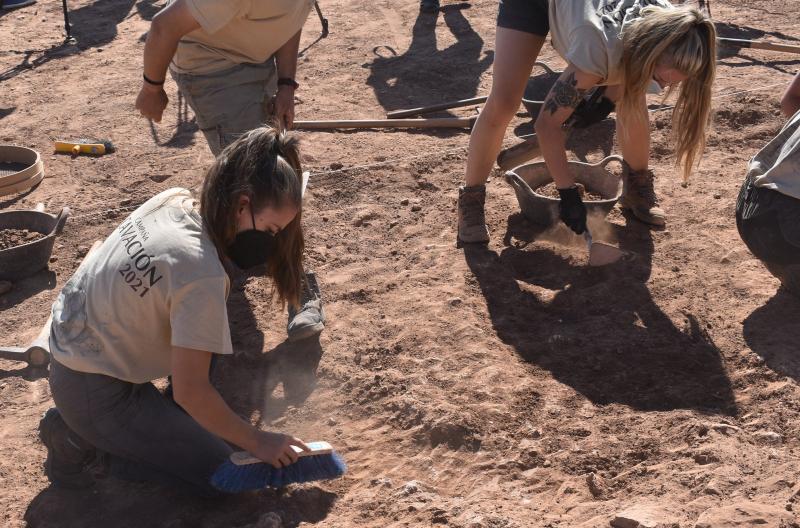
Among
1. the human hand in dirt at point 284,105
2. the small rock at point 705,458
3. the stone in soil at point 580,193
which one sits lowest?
the stone in soil at point 580,193

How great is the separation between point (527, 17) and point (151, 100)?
158cm

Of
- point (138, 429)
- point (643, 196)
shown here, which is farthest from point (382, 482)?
point (643, 196)

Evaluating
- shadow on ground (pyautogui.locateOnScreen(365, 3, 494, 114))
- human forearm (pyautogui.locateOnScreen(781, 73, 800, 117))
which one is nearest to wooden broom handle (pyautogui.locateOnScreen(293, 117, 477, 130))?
shadow on ground (pyautogui.locateOnScreen(365, 3, 494, 114))

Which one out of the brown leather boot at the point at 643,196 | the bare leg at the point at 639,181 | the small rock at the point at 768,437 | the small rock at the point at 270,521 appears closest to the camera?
the small rock at the point at 270,521

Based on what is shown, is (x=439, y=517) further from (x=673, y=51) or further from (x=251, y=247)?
(x=673, y=51)

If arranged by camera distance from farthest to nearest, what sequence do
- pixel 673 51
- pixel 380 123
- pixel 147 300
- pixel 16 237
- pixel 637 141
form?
pixel 380 123
pixel 16 237
pixel 637 141
pixel 673 51
pixel 147 300

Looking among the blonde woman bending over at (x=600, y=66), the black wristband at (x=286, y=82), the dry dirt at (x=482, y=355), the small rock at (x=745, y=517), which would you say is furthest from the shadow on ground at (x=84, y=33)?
the small rock at (x=745, y=517)

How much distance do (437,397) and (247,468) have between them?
85 centimetres

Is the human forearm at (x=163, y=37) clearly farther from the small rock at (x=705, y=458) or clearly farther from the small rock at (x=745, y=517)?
the small rock at (x=745, y=517)

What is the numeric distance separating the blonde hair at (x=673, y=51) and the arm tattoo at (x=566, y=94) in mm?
180

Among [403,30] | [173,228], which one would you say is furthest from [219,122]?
[403,30]

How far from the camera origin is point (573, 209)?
12.6ft

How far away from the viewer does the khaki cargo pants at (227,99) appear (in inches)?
149

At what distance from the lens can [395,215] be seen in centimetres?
468
